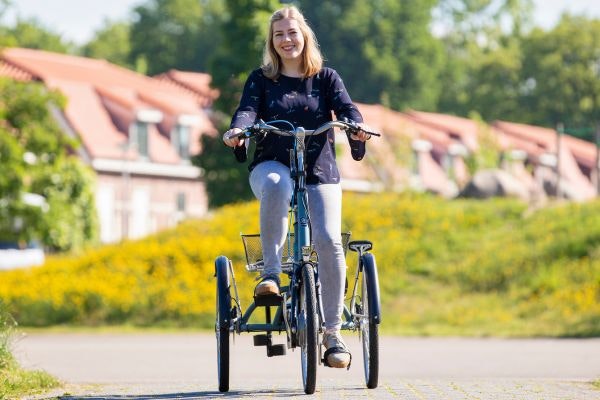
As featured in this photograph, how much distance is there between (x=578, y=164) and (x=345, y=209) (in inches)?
2246

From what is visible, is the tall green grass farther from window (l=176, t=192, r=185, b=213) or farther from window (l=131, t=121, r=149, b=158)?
window (l=176, t=192, r=185, b=213)

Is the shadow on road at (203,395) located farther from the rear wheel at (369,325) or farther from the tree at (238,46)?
the tree at (238,46)

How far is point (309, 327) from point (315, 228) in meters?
0.63

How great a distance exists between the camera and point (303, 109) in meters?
8.76

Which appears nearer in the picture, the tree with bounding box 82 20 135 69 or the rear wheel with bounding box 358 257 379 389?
the rear wheel with bounding box 358 257 379 389

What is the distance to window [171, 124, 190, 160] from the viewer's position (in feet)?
182

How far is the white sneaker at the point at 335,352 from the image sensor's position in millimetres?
8352

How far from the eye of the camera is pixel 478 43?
290 feet

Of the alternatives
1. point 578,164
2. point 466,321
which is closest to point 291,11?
point 466,321

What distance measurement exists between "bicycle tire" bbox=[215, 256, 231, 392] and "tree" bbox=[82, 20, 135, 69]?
247ft

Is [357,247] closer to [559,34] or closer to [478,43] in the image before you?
[559,34]

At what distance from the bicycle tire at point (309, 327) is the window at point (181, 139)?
4709 centimetres

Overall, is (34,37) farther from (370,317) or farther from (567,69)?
(370,317)

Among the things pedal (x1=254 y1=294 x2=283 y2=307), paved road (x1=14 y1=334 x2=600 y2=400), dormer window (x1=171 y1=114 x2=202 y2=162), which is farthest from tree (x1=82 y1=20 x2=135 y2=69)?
pedal (x1=254 y1=294 x2=283 y2=307)
